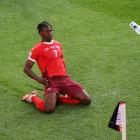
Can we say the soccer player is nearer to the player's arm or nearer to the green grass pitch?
the player's arm

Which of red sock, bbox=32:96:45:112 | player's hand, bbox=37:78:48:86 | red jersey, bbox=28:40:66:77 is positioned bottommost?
red sock, bbox=32:96:45:112

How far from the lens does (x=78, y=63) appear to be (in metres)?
8.88

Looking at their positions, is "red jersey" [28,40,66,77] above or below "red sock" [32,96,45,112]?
above

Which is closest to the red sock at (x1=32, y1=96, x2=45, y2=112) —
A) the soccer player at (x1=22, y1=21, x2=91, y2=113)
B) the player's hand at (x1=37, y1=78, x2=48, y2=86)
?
the soccer player at (x1=22, y1=21, x2=91, y2=113)

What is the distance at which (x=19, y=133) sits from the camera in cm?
654

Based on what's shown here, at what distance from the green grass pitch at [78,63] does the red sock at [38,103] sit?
8 centimetres

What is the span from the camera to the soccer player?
7.29 meters

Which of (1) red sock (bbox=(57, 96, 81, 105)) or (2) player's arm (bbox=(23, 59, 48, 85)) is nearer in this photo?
(2) player's arm (bbox=(23, 59, 48, 85))

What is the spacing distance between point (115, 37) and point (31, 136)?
4.17 meters

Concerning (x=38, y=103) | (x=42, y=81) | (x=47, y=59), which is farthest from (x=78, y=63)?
(x=38, y=103)

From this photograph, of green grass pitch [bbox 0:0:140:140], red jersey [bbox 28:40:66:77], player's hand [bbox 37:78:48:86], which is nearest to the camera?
green grass pitch [bbox 0:0:140:140]

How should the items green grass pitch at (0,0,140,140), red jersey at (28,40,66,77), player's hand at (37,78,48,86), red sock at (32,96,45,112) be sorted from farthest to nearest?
1. red jersey at (28,40,66,77)
2. player's hand at (37,78,48,86)
3. red sock at (32,96,45,112)
4. green grass pitch at (0,0,140,140)

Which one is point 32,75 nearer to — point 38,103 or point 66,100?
point 38,103

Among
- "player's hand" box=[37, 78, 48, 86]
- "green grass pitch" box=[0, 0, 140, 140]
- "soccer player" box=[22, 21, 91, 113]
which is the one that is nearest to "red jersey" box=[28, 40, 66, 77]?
"soccer player" box=[22, 21, 91, 113]
